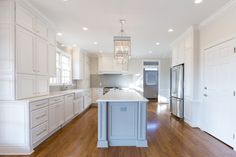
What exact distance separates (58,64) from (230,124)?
204 inches

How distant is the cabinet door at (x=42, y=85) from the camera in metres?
3.67

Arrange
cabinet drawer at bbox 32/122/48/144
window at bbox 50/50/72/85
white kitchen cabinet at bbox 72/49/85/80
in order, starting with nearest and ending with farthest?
1. cabinet drawer at bbox 32/122/48/144
2. window at bbox 50/50/72/85
3. white kitchen cabinet at bbox 72/49/85/80

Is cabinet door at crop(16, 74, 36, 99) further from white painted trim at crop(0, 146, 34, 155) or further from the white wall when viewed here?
the white wall

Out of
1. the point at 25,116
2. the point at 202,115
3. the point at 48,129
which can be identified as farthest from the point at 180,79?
the point at 25,116

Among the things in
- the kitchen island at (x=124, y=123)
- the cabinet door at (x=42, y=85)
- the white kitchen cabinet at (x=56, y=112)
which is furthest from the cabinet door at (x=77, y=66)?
the kitchen island at (x=124, y=123)

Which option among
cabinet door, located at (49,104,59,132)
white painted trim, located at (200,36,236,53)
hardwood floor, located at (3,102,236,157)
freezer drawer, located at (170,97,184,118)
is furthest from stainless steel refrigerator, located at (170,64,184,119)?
cabinet door, located at (49,104,59,132)

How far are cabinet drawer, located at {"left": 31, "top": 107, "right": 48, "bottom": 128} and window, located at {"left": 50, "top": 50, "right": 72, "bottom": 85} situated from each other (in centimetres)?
195

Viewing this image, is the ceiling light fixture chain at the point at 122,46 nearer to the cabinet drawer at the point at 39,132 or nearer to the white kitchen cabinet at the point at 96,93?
the cabinet drawer at the point at 39,132

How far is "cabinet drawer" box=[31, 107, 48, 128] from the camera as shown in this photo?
298 centimetres

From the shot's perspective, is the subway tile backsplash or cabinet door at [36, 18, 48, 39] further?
the subway tile backsplash

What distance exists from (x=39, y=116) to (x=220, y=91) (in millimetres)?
3800

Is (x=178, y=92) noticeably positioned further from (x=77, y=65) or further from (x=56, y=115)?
(x=77, y=65)

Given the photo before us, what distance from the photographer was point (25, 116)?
283 centimetres

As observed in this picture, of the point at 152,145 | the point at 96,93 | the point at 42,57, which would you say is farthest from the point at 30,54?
the point at 96,93
